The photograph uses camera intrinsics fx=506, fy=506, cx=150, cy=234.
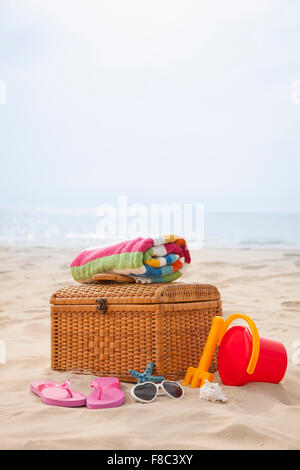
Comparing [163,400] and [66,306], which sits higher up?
[66,306]

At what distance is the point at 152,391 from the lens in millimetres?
2160

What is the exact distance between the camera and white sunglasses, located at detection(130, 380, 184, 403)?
2.13 m

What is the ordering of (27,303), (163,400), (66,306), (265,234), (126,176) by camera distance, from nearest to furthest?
(163,400), (66,306), (27,303), (265,234), (126,176)

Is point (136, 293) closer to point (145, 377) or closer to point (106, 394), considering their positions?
point (145, 377)

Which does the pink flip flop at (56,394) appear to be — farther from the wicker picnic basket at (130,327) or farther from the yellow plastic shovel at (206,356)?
the yellow plastic shovel at (206,356)

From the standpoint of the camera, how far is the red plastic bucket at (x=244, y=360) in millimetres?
2309

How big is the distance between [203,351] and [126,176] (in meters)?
15.3

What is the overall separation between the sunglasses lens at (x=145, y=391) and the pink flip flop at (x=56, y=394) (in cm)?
23

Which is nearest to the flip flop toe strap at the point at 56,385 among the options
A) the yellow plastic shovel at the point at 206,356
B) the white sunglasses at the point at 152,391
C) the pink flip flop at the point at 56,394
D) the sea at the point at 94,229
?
the pink flip flop at the point at 56,394

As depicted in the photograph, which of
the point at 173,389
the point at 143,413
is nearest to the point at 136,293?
the point at 173,389

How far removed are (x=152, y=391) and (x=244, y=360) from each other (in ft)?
1.45

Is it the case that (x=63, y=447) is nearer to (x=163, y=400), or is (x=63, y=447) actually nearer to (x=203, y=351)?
(x=163, y=400)

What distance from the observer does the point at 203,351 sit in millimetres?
2426
